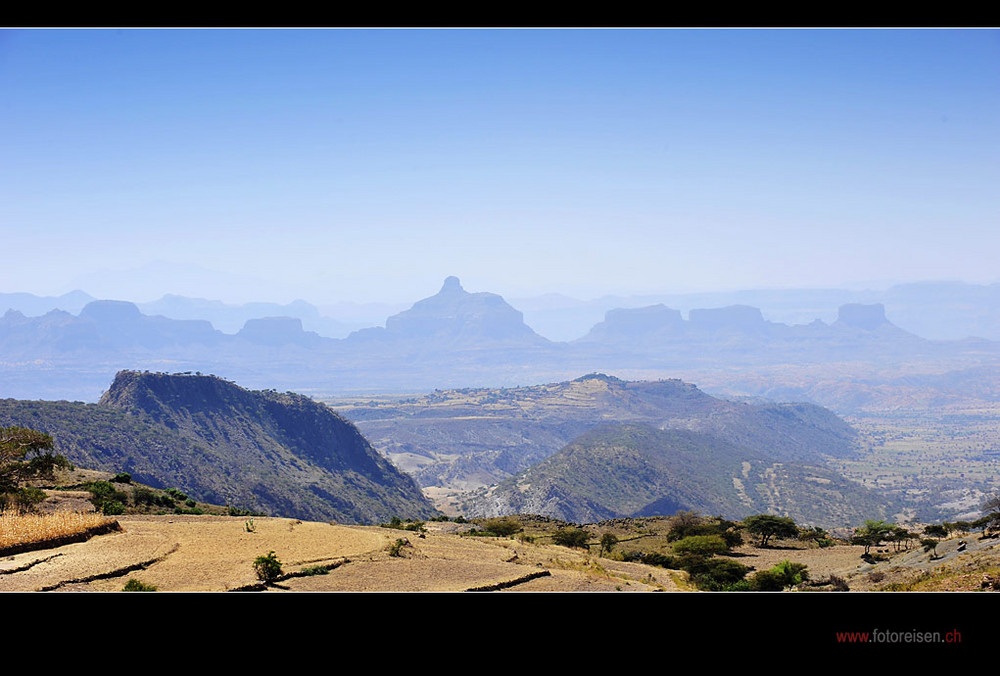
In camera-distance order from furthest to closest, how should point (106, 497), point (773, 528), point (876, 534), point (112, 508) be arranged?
point (773, 528) → point (876, 534) → point (106, 497) → point (112, 508)

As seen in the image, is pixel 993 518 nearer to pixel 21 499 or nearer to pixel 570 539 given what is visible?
pixel 570 539

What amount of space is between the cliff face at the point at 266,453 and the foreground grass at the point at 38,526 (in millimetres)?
46731

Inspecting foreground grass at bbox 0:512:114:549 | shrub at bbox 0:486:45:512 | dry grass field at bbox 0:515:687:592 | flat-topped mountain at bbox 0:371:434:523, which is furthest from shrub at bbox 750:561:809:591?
flat-topped mountain at bbox 0:371:434:523

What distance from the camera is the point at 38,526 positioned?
973 centimetres

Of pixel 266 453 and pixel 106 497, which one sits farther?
pixel 266 453

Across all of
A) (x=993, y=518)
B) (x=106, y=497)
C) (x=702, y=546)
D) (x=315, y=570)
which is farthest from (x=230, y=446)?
(x=993, y=518)

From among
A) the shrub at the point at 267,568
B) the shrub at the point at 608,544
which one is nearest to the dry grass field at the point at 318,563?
the shrub at the point at 267,568

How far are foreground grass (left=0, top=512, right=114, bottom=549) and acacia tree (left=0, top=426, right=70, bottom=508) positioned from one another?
0.95 metres

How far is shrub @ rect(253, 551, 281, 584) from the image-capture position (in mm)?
9070

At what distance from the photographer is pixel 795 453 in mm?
176000

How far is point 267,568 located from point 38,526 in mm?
3843
